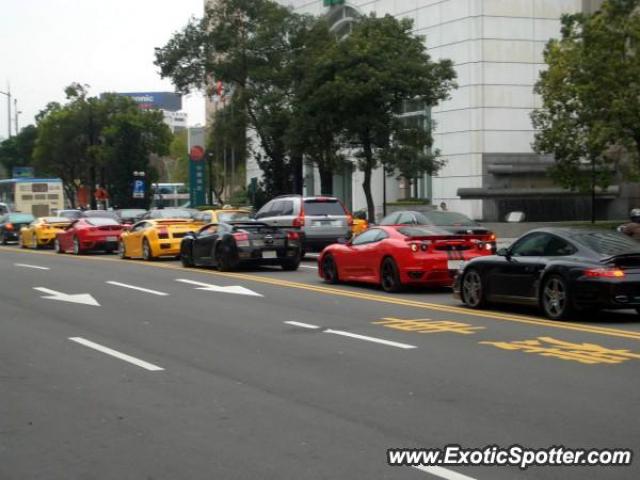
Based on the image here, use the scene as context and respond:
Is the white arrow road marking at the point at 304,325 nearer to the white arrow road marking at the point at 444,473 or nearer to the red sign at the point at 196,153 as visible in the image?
the white arrow road marking at the point at 444,473

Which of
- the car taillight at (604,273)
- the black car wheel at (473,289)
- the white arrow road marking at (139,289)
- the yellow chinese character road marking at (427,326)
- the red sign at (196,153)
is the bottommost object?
the white arrow road marking at (139,289)

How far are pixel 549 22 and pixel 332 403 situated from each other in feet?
164

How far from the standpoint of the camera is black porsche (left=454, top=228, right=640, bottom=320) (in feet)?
43.4

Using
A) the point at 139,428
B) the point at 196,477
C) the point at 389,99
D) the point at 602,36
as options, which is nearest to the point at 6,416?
the point at 139,428

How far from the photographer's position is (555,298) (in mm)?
13844

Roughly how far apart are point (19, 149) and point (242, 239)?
90.3 meters

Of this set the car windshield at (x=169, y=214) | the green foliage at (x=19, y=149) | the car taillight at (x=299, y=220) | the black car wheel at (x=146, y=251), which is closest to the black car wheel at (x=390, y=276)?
the car taillight at (x=299, y=220)

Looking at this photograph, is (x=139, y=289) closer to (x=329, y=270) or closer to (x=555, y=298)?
(x=329, y=270)

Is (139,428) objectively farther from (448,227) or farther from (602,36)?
(602,36)

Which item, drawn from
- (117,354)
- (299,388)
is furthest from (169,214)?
(299,388)

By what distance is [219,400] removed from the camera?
8.77 meters

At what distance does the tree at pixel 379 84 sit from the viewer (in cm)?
3591

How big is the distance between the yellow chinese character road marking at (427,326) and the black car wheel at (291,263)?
9.62 m

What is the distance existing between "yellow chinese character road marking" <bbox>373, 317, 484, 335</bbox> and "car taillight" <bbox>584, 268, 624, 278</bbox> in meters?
1.55
